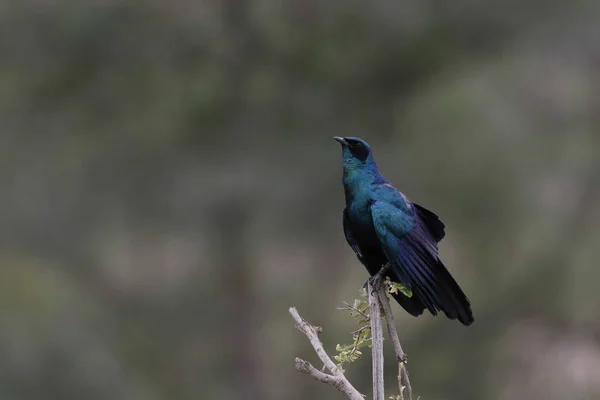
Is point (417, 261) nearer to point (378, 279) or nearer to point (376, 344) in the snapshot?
point (378, 279)

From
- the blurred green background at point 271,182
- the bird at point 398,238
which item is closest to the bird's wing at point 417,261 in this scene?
the bird at point 398,238

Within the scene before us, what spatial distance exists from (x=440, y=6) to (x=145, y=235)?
255 cm

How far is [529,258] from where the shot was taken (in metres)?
5.40

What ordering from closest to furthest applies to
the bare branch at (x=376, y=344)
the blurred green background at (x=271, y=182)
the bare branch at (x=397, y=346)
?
the bare branch at (x=376, y=344), the bare branch at (x=397, y=346), the blurred green background at (x=271, y=182)

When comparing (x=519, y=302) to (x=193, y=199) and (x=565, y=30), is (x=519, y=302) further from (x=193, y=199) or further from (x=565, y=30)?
(x=193, y=199)

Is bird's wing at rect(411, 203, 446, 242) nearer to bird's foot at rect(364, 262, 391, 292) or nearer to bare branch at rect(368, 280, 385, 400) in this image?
bird's foot at rect(364, 262, 391, 292)

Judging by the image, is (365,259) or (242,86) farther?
(242,86)

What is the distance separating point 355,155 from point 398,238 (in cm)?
35

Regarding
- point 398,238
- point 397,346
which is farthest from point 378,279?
point 397,346

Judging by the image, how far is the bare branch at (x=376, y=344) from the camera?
1.79 m

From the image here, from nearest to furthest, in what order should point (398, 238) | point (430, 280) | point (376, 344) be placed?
1. point (376, 344)
2. point (430, 280)
3. point (398, 238)

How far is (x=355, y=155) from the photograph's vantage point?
8.79ft

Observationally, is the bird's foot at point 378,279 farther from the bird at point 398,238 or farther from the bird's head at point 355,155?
the bird's head at point 355,155

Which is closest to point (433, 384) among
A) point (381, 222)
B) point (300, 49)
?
point (300, 49)
